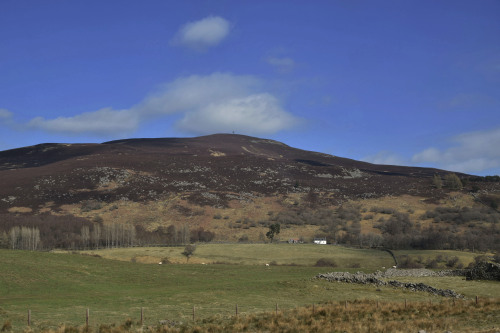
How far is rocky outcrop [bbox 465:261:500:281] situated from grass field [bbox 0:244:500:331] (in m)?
2.08

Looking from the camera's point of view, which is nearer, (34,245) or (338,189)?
(34,245)

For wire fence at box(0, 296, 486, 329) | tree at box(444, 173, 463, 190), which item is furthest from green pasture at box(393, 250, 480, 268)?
tree at box(444, 173, 463, 190)

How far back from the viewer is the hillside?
432 feet

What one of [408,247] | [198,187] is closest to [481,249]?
[408,247]

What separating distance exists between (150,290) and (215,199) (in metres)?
105

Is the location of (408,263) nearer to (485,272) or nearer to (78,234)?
(485,272)

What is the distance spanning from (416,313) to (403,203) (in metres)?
128

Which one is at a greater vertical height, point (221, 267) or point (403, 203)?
point (403, 203)

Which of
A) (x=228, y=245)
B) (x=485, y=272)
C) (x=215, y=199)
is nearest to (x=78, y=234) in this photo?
(x=228, y=245)

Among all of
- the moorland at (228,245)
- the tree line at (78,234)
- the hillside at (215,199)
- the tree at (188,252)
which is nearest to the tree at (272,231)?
the moorland at (228,245)

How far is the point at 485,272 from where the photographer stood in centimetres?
5869

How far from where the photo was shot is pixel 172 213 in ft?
462

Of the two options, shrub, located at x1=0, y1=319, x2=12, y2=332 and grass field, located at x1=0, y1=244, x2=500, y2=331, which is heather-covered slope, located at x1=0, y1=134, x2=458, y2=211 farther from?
shrub, located at x1=0, y1=319, x2=12, y2=332

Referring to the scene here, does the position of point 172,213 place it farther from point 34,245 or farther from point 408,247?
point 408,247
